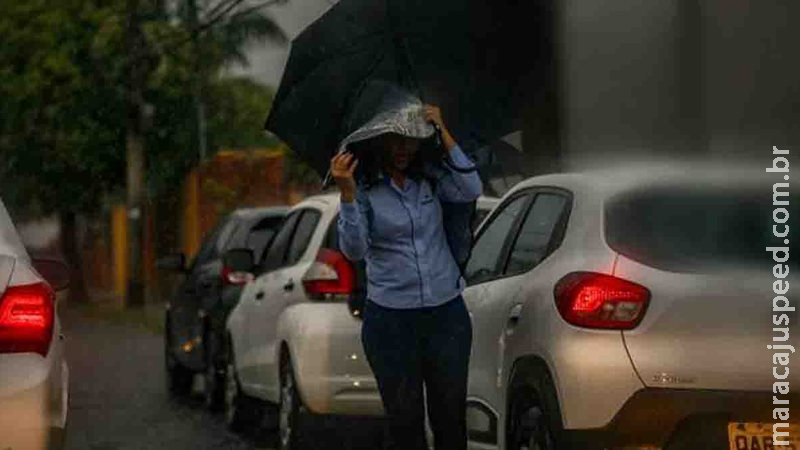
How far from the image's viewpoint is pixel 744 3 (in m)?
14.4

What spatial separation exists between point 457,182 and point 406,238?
1.00 feet

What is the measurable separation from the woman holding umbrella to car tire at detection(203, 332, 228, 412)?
6990 millimetres

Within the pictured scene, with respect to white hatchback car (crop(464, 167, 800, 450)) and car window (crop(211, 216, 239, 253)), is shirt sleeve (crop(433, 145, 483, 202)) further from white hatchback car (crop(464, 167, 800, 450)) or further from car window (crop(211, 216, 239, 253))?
car window (crop(211, 216, 239, 253))

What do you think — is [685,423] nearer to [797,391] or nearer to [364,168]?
[797,391]

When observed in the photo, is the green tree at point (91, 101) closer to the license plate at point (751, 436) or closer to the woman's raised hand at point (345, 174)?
the woman's raised hand at point (345, 174)

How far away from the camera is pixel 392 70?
961 cm

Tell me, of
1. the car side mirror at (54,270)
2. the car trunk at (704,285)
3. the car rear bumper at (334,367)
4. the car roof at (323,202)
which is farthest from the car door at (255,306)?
the car trunk at (704,285)

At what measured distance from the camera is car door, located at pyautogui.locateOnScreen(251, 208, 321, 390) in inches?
470

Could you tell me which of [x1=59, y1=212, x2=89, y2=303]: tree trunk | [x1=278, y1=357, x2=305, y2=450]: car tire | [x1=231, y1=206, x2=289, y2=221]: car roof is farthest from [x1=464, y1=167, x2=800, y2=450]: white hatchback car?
[x1=59, y1=212, x2=89, y2=303]: tree trunk

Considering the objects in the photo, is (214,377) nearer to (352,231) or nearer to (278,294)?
(278,294)

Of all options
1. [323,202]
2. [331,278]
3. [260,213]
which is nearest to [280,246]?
[323,202]

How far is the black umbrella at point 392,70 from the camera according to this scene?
9.41 m

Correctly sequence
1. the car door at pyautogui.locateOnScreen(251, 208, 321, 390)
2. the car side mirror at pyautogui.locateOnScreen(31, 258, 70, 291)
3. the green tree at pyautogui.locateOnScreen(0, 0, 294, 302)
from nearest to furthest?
1. the car side mirror at pyautogui.locateOnScreen(31, 258, 70, 291)
2. the car door at pyautogui.locateOnScreen(251, 208, 321, 390)
3. the green tree at pyautogui.locateOnScreen(0, 0, 294, 302)

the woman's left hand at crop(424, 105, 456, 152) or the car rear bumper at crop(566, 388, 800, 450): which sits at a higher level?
the woman's left hand at crop(424, 105, 456, 152)
